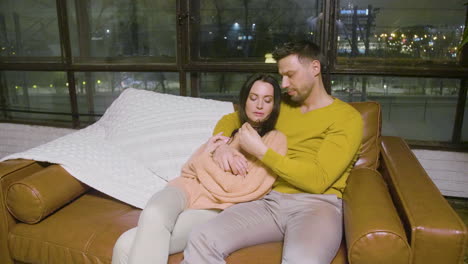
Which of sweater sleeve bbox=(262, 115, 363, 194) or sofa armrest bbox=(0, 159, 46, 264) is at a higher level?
sweater sleeve bbox=(262, 115, 363, 194)

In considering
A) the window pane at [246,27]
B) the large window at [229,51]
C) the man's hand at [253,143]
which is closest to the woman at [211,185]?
the man's hand at [253,143]

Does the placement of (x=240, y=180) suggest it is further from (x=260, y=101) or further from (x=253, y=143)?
(x=260, y=101)

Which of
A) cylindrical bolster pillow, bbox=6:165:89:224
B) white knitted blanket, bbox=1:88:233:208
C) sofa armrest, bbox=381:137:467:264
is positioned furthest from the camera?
white knitted blanket, bbox=1:88:233:208

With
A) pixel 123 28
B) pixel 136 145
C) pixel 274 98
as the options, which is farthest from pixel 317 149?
pixel 123 28

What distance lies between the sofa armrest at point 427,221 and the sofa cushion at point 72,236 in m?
1.05

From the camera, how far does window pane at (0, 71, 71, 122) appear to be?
3.29 metres

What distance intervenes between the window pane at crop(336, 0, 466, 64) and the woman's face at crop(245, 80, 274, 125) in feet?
3.49

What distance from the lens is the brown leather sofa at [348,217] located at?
3.55ft

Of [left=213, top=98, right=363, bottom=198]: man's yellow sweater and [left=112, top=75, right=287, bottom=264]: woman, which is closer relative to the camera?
[left=112, top=75, right=287, bottom=264]: woman

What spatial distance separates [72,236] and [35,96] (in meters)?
2.48

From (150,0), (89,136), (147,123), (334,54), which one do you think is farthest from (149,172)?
(150,0)

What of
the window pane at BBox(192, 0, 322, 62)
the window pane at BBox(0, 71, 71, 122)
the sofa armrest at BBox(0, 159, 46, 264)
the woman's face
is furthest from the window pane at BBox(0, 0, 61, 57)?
the woman's face

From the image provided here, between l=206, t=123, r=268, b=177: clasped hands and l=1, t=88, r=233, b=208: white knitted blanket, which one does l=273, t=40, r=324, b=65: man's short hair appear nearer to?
l=206, t=123, r=268, b=177: clasped hands

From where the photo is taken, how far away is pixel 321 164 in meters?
1.40
